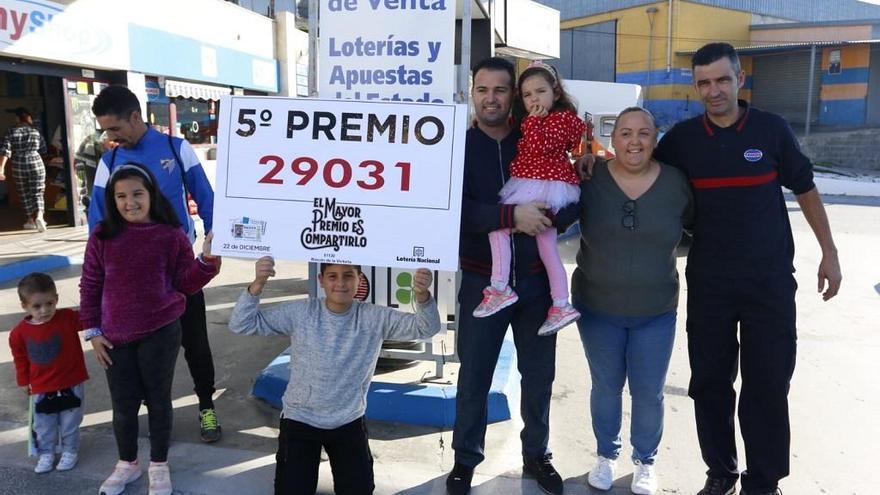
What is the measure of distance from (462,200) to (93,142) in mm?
9670

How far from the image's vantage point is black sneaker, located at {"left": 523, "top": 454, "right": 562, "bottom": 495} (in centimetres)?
319

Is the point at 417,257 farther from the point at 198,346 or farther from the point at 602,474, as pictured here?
the point at 198,346

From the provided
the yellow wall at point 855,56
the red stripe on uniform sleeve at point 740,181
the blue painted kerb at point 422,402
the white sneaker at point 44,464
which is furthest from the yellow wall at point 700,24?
the white sneaker at point 44,464

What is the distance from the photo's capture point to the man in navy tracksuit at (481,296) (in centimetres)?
295

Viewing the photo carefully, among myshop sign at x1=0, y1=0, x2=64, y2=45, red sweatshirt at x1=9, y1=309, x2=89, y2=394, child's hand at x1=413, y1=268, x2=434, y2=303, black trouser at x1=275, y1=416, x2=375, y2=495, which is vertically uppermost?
myshop sign at x1=0, y1=0, x2=64, y2=45

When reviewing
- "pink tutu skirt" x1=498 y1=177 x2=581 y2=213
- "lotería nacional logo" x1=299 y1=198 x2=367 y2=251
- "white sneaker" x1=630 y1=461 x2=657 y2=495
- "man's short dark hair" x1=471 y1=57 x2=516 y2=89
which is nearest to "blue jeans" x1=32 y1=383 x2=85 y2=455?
"lotería nacional logo" x1=299 y1=198 x2=367 y2=251

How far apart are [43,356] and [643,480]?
2.97 m

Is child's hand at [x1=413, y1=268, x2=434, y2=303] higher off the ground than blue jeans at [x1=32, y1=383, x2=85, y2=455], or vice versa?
child's hand at [x1=413, y1=268, x2=434, y2=303]

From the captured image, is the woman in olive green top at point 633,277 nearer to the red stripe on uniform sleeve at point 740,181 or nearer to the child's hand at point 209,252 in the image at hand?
the red stripe on uniform sleeve at point 740,181

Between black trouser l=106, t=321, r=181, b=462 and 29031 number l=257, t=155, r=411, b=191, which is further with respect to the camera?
black trouser l=106, t=321, r=181, b=462

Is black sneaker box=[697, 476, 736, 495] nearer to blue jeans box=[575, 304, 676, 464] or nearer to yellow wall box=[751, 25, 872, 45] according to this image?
blue jeans box=[575, 304, 676, 464]

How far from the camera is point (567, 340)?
5816mm

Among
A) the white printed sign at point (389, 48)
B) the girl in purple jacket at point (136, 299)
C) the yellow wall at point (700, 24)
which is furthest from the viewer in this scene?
the yellow wall at point (700, 24)

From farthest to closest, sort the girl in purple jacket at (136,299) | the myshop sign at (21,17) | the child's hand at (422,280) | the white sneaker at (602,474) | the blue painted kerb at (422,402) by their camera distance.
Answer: the myshop sign at (21,17) < the blue painted kerb at (422,402) < the white sneaker at (602,474) < the girl in purple jacket at (136,299) < the child's hand at (422,280)
